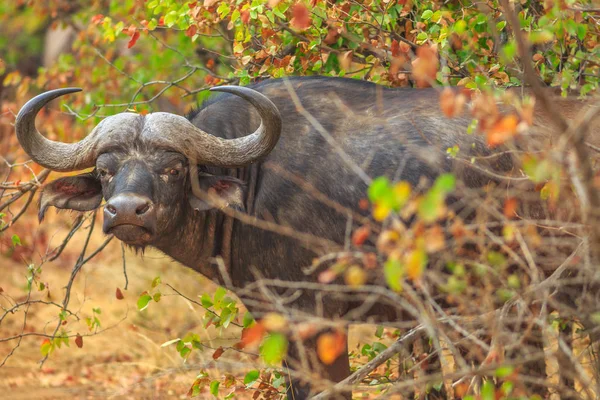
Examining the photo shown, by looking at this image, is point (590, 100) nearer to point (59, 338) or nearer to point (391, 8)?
point (391, 8)

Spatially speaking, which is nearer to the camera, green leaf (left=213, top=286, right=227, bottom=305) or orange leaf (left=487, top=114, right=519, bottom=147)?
orange leaf (left=487, top=114, right=519, bottom=147)

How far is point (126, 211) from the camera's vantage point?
4.19 m

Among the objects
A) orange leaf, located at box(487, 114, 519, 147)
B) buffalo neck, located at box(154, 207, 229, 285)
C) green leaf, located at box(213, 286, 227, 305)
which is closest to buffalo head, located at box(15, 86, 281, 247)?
buffalo neck, located at box(154, 207, 229, 285)

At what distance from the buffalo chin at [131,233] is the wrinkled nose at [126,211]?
0.09 feet

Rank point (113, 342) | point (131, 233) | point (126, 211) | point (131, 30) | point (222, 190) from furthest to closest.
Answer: point (113, 342) < point (131, 30) < point (222, 190) < point (131, 233) < point (126, 211)

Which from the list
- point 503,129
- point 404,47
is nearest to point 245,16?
point 404,47

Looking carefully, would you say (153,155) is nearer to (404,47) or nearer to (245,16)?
(245,16)

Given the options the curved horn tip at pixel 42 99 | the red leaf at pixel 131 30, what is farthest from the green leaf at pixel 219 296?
the red leaf at pixel 131 30

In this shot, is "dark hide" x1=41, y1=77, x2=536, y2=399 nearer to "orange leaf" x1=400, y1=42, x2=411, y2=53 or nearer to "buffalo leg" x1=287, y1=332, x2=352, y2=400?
"buffalo leg" x1=287, y1=332, x2=352, y2=400

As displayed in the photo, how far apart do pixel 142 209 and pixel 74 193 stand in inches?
29.6

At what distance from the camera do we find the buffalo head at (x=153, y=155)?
4344 millimetres

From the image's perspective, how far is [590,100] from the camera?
14.4 feet

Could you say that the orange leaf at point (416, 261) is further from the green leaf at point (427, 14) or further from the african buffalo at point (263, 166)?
the green leaf at point (427, 14)

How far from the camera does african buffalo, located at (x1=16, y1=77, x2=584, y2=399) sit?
4.46 metres
